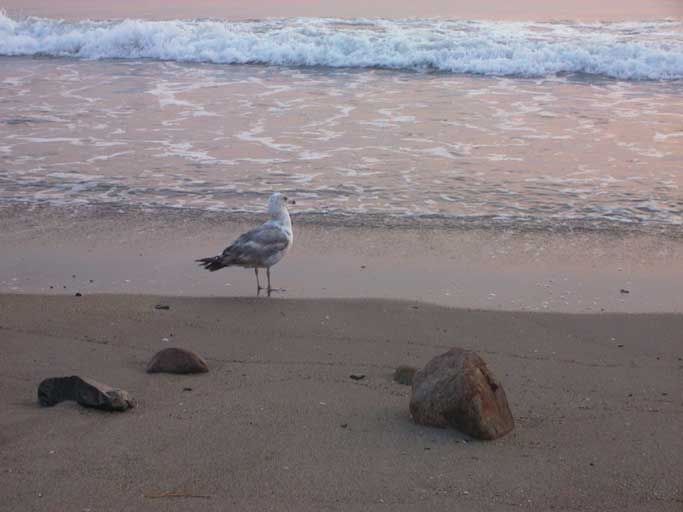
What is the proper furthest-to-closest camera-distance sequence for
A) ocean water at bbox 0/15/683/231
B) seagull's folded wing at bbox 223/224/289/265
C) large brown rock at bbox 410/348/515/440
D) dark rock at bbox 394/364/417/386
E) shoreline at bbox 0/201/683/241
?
1. ocean water at bbox 0/15/683/231
2. shoreline at bbox 0/201/683/241
3. seagull's folded wing at bbox 223/224/289/265
4. dark rock at bbox 394/364/417/386
5. large brown rock at bbox 410/348/515/440

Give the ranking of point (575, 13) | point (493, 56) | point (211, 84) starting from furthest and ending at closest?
point (575, 13)
point (493, 56)
point (211, 84)

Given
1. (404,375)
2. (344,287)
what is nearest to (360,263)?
(344,287)

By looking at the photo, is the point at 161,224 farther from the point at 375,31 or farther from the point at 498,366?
A: the point at 375,31

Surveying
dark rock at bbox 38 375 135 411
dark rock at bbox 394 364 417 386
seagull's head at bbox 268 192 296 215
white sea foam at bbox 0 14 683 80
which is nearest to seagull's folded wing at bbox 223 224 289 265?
seagull's head at bbox 268 192 296 215

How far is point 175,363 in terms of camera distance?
16.7 feet

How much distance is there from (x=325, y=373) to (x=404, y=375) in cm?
43

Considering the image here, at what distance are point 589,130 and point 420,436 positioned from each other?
28.2ft

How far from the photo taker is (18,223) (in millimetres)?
8477

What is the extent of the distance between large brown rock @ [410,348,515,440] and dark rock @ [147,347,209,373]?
50.8 inches

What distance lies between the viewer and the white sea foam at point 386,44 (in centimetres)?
1744

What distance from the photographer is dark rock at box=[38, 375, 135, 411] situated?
4473 millimetres

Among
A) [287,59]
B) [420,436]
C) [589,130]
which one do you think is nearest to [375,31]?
[287,59]

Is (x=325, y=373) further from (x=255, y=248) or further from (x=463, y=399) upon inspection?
(x=255, y=248)

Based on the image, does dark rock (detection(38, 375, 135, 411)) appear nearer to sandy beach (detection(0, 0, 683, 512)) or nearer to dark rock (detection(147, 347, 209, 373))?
sandy beach (detection(0, 0, 683, 512))
